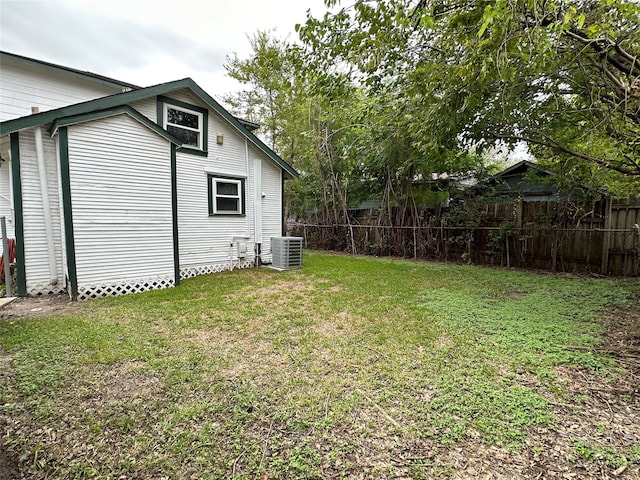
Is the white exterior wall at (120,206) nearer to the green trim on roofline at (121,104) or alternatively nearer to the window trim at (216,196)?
the green trim on roofline at (121,104)

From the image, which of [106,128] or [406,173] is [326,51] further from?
[406,173]

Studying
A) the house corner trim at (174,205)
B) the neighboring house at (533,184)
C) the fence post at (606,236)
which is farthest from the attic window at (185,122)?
the fence post at (606,236)

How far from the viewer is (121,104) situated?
5629mm

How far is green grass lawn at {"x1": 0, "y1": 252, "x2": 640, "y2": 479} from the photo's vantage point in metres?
1.67

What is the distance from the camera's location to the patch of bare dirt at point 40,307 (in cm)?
409

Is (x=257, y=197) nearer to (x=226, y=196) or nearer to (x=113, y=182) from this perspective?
(x=226, y=196)

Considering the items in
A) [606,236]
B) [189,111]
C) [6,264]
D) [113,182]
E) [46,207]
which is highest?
[189,111]

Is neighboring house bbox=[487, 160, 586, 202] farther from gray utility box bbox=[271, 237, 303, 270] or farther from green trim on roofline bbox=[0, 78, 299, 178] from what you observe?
green trim on roofline bbox=[0, 78, 299, 178]

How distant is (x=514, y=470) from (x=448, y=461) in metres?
0.33

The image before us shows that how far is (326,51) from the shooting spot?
12.9ft

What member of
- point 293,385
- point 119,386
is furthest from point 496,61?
point 119,386

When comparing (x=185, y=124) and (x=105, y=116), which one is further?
(x=185, y=124)

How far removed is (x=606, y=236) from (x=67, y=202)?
10.2 meters

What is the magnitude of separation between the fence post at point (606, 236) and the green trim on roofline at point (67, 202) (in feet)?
33.2
